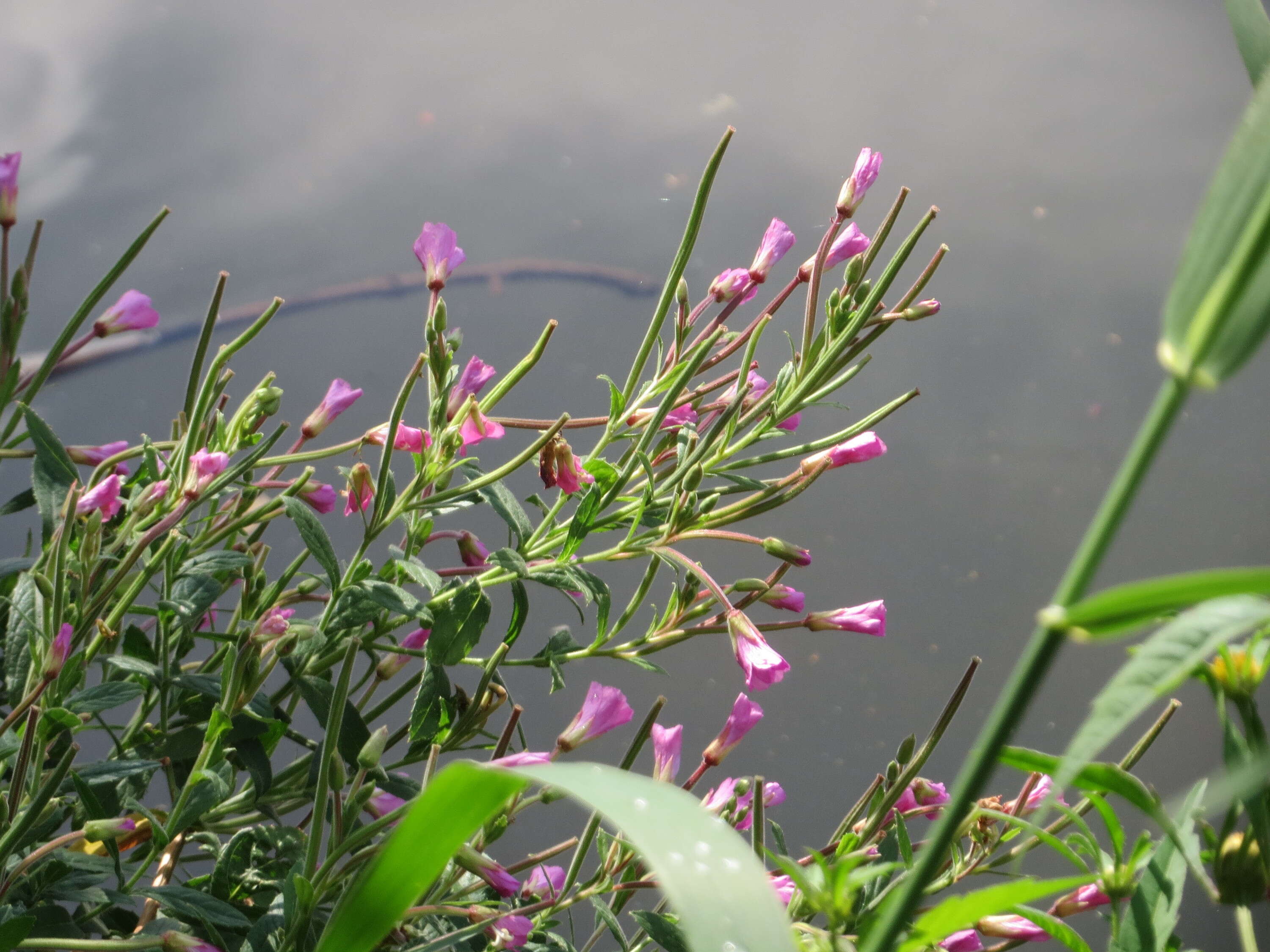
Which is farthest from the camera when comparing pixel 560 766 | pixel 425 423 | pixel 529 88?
pixel 529 88

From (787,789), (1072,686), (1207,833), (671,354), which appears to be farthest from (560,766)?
(1072,686)

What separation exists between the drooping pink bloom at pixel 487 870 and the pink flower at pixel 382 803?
51 millimetres

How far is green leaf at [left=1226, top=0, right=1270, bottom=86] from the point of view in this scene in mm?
166

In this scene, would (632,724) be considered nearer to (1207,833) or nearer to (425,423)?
(425,423)

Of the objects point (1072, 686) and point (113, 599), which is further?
point (1072, 686)

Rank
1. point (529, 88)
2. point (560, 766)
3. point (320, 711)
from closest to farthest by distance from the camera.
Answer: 1. point (560, 766)
2. point (320, 711)
3. point (529, 88)

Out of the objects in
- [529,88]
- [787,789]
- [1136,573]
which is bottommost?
[787,789]

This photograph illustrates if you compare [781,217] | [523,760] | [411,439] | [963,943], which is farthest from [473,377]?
[781,217]

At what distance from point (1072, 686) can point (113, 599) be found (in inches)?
29.2

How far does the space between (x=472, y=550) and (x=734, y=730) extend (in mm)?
117

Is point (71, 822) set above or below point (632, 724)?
above

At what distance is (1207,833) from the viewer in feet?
0.61

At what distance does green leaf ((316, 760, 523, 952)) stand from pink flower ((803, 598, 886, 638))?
0.71ft

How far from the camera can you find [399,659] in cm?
36
